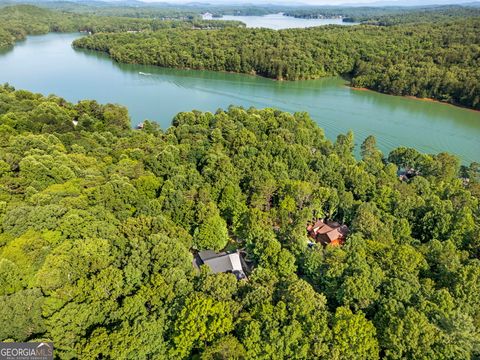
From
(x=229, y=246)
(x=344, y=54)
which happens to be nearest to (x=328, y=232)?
(x=229, y=246)

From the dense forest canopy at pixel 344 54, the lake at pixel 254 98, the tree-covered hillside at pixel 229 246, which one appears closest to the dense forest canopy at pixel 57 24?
the dense forest canopy at pixel 344 54

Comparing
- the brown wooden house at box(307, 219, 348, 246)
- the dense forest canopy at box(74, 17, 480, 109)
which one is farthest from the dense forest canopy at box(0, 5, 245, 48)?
the brown wooden house at box(307, 219, 348, 246)

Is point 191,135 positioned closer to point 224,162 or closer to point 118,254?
point 224,162

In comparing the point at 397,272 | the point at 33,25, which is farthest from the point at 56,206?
the point at 33,25

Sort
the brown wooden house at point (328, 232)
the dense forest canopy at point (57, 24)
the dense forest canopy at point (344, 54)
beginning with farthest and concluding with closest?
1. the dense forest canopy at point (57, 24)
2. the dense forest canopy at point (344, 54)
3. the brown wooden house at point (328, 232)

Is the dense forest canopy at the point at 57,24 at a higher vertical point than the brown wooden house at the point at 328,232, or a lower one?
higher

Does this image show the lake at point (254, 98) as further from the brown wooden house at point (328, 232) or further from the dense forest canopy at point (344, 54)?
the brown wooden house at point (328, 232)

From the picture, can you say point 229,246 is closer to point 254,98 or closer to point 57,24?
point 254,98
